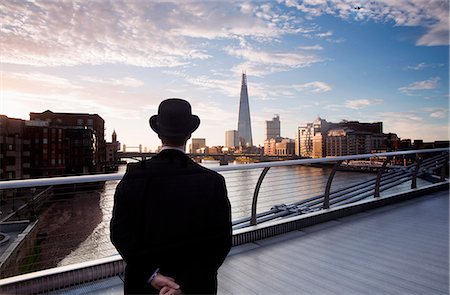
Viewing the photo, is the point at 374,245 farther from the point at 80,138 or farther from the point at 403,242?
the point at 80,138

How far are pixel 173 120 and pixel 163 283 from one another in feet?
2.08

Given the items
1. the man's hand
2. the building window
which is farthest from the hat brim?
the building window

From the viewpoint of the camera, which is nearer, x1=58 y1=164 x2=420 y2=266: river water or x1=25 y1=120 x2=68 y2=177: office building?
x1=58 y1=164 x2=420 y2=266: river water

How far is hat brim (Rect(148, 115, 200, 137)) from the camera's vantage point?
45.7 inches

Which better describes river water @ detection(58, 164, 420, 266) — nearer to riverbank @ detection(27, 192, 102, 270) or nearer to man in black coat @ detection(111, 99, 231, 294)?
man in black coat @ detection(111, 99, 231, 294)

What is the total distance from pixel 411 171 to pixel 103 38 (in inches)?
507

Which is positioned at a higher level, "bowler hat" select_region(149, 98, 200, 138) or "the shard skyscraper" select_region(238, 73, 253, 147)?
"the shard skyscraper" select_region(238, 73, 253, 147)

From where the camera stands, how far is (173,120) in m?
1.16

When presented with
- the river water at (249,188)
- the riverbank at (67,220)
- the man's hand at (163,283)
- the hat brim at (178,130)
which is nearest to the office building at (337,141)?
the riverbank at (67,220)

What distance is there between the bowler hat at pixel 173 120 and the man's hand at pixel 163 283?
554mm

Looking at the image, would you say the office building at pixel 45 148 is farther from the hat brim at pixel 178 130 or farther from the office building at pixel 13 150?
the hat brim at pixel 178 130

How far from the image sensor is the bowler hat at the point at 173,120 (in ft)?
3.81

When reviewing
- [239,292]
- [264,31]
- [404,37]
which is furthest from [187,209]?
[404,37]

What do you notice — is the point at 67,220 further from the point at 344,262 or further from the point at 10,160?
the point at 344,262
